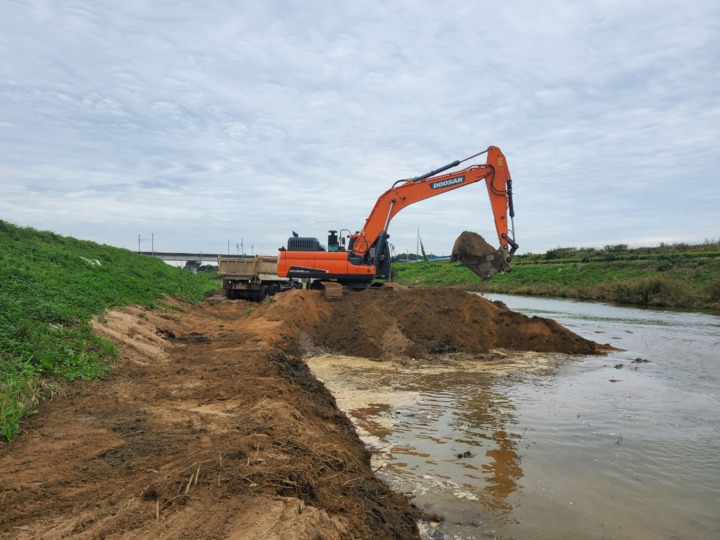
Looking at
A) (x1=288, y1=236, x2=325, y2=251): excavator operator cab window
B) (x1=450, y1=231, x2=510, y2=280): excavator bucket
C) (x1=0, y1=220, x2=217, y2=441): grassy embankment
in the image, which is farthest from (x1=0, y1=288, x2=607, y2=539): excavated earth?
(x1=288, y1=236, x2=325, y2=251): excavator operator cab window

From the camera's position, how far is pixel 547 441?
645 centimetres

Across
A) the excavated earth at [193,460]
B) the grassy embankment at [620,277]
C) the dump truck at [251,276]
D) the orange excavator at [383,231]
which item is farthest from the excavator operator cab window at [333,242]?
the excavated earth at [193,460]

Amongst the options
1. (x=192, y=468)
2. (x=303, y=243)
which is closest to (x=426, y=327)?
(x=303, y=243)

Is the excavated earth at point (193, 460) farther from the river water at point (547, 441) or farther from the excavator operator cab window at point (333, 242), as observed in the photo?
the excavator operator cab window at point (333, 242)

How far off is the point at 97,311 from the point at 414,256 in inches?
3344

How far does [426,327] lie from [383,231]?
568cm

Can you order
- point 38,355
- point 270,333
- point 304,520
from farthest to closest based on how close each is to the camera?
point 270,333
point 38,355
point 304,520

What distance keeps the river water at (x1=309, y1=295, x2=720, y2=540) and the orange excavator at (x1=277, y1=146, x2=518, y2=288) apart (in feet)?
19.8

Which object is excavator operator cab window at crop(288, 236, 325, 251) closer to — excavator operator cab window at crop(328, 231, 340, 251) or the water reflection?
excavator operator cab window at crop(328, 231, 340, 251)

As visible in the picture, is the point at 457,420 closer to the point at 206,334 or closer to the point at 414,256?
the point at 206,334

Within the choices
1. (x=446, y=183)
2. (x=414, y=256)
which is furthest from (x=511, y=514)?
(x=414, y=256)

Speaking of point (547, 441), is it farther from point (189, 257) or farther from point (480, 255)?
point (189, 257)

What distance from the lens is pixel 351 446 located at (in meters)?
5.54

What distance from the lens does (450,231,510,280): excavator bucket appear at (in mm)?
15891
